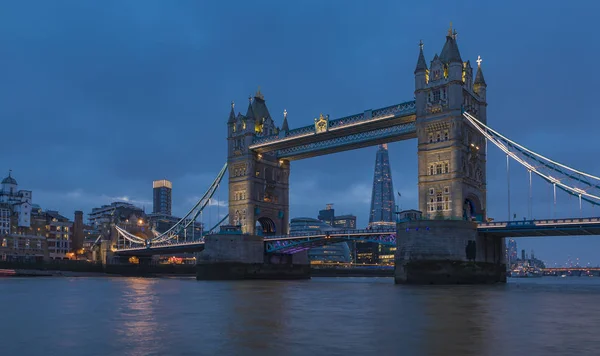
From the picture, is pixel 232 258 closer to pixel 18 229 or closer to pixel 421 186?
pixel 421 186

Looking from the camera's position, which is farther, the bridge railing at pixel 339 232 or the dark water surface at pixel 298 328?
the bridge railing at pixel 339 232

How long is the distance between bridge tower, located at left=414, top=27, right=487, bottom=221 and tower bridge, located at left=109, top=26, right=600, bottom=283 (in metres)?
0.12

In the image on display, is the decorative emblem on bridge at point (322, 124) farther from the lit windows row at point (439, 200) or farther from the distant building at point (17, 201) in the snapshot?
the distant building at point (17, 201)

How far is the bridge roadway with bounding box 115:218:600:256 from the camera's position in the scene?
202ft

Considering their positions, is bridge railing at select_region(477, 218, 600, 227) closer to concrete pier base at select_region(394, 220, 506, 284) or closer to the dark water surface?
concrete pier base at select_region(394, 220, 506, 284)

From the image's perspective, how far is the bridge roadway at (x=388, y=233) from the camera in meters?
61.6

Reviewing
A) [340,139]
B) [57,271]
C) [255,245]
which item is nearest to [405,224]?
[340,139]

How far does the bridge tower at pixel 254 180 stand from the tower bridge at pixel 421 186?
0.17 metres

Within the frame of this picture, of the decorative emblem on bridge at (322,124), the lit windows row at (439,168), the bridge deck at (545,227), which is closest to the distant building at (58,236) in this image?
the decorative emblem on bridge at (322,124)

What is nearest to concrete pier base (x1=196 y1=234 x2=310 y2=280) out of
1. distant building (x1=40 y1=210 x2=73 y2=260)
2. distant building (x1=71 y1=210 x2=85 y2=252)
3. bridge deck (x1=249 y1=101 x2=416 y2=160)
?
bridge deck (x1=249 y1=101 x2=416 y2=160)

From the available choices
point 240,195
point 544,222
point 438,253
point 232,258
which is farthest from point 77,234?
point 544,222

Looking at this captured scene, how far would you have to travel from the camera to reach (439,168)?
71.4 m

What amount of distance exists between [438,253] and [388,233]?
1162cm

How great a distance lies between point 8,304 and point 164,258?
13890 cm
